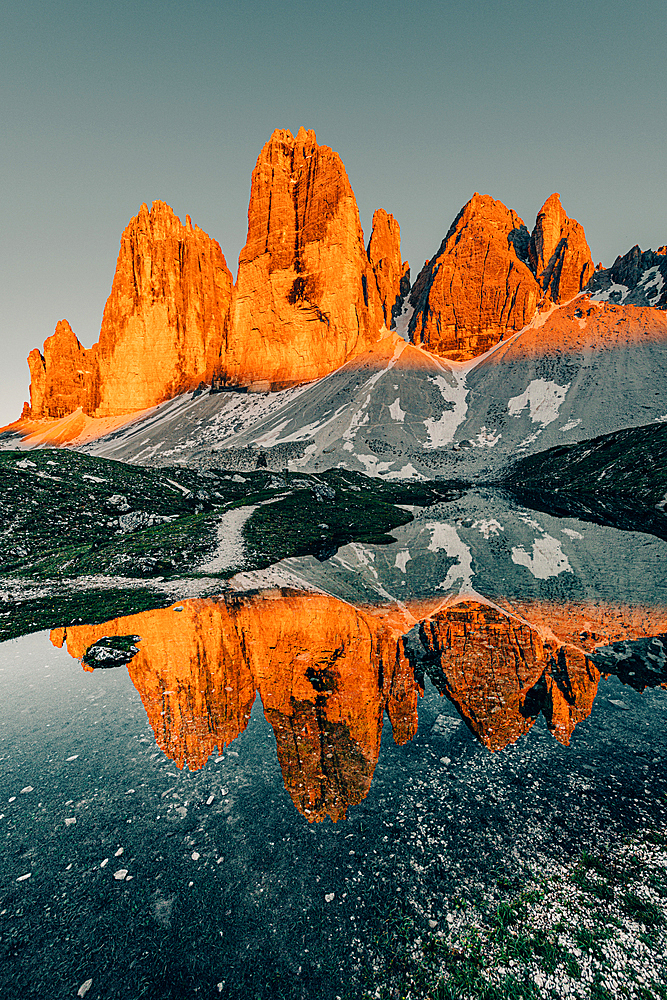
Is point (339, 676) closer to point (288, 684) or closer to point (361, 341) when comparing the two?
point (288, 684)

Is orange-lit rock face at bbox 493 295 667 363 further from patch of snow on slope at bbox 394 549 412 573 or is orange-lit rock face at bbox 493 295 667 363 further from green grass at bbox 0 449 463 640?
patch of snow on slope at bbox 394 549 412 573

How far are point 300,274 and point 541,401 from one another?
107 meters

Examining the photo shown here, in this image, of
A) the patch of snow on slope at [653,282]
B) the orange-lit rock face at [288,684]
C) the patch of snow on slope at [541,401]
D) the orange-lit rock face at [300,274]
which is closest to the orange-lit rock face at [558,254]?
the patch of snow on slope at [653,282]

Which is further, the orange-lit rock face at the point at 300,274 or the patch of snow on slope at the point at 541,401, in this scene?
the orange-lit rock face at the point at 300,274

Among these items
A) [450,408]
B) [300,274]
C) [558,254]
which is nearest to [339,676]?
[450,408]

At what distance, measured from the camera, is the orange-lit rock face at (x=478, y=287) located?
15850cm

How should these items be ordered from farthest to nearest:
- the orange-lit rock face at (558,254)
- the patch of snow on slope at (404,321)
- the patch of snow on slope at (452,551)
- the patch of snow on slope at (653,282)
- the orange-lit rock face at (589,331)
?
the patch of snow on slope at (404,321) → the orange-lit rock face at (558,254) → the patch of snow on slope at (653,282) → the orange-lit rock face at (589,331) → the patch of snow on slope at (452,551)

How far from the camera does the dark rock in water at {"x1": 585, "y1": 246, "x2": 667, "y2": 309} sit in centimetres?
14488

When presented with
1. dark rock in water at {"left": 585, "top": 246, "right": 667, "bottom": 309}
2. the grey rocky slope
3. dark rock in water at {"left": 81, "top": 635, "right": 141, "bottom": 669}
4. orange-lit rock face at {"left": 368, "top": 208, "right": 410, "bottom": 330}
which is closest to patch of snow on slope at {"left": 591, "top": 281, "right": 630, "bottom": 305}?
dark rock in water at {"left": 585, "top": 246, "right": 667, "bottom": 309}

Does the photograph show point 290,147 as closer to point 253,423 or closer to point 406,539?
point 253,423

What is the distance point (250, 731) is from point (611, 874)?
7863mm

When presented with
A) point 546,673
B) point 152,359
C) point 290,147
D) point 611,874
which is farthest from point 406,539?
point 290,147

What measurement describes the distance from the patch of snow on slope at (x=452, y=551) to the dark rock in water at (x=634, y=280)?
153m

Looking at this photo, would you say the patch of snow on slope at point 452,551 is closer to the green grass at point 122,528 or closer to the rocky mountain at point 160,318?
the green grass at point 122,528
